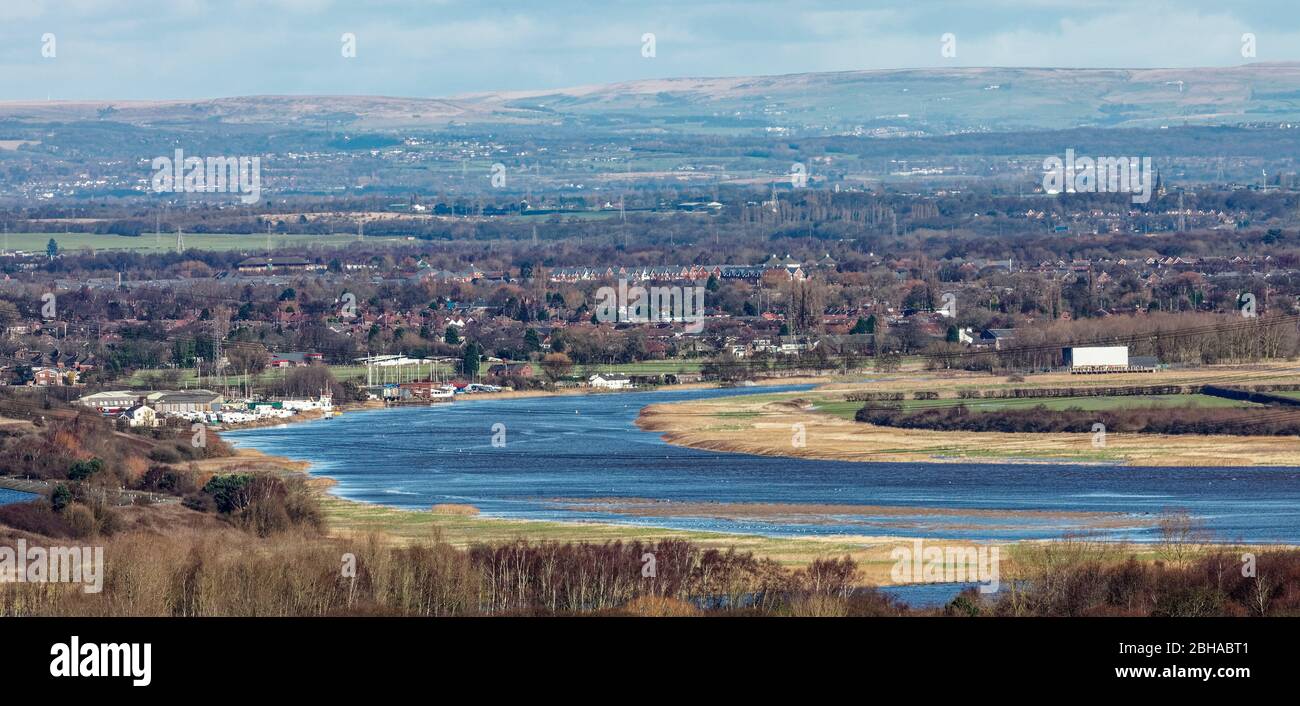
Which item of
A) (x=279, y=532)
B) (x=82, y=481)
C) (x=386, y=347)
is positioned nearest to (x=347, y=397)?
(x=386, y=347)

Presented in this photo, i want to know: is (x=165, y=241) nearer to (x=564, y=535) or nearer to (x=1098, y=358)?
(x=1098, y=358)

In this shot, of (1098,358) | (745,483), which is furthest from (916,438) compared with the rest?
(1098,358)

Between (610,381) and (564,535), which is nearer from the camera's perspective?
(564,535)

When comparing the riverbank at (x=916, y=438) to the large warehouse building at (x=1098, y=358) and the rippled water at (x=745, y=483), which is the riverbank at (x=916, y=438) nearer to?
the rippled water at (x=745, y=483)

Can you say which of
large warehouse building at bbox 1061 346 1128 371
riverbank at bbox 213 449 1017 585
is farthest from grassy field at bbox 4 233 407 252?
riverbank at bbox 213 449 1017 585

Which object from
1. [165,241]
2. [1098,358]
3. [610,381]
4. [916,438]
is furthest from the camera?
[165,241]

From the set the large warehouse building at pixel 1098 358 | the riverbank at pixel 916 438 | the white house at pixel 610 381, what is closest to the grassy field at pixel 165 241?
the white house at pixel 610 381
